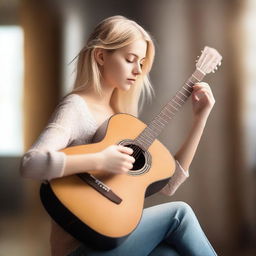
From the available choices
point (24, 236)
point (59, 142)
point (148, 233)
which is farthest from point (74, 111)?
point (24, 236)

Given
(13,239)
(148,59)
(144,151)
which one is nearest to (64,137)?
(144,151)

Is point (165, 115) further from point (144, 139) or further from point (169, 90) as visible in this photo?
point (169, 90)

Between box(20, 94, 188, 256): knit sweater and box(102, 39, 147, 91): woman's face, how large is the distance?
94 millimetres

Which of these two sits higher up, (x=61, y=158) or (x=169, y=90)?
(x=61, y=158)

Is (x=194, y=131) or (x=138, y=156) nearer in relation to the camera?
(x=138, y=156)

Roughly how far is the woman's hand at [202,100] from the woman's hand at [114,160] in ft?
0.88

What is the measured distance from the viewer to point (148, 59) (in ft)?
3.76

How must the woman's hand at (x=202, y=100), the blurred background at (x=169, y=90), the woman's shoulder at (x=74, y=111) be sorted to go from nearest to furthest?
1. the woman's shoulder at (x=74, y=111)
2. the woman's hand at (x=202, y=100)
3. the blurred background at (x=169, y=90)

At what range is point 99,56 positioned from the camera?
1.08m

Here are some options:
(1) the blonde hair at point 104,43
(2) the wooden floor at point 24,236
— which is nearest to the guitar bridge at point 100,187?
(1) the blonde hair at point 104,43

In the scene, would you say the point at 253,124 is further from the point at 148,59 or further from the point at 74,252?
the point at 74,252

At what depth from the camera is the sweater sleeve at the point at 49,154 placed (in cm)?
89

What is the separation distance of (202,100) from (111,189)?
1.13ft

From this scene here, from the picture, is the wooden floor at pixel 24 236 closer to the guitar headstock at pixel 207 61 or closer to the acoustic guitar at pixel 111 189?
the acoustic guitar at pixel 111 189
